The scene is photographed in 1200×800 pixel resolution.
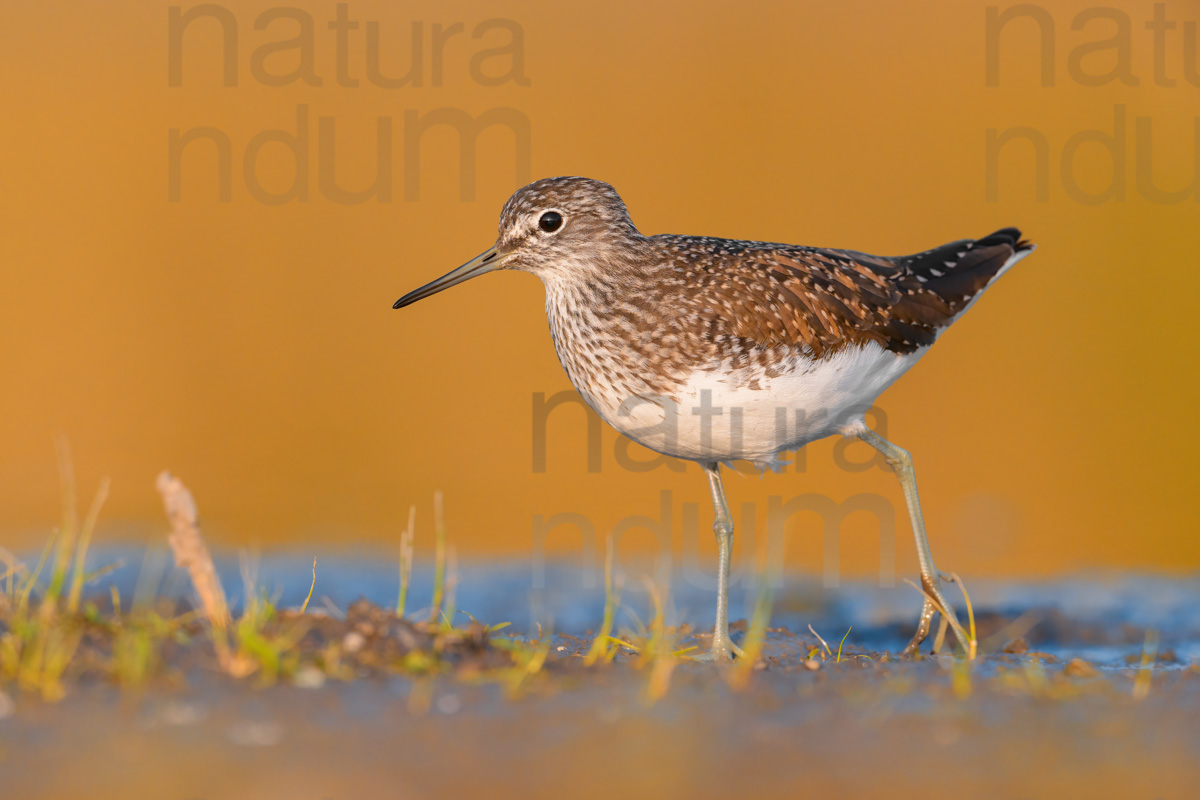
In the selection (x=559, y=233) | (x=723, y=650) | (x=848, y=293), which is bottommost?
(x=723, y=650)

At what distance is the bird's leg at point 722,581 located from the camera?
19.0 ft

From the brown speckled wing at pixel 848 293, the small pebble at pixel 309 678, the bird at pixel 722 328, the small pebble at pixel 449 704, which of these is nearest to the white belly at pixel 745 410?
the bird at pixel 722 328

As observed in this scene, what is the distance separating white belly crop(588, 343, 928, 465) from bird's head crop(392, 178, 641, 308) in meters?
0.99

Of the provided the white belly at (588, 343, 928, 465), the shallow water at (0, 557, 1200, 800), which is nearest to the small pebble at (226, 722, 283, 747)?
the shallow water at (0, 557, 1200, 800)

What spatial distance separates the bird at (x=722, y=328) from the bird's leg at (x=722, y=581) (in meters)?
0.01

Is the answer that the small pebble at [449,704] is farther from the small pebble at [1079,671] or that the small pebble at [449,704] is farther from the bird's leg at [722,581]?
the small pebble at [1079,671]

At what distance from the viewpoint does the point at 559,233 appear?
676 centimetres

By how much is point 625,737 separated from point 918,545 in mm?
3432

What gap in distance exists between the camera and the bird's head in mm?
6684

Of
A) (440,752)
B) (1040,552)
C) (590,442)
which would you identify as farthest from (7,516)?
(1040,552)

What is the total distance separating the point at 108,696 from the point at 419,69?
50.1ft

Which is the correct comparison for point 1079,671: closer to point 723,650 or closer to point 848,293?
point 723,650

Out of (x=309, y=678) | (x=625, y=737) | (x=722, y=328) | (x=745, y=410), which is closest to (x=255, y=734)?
(x=309, y=678)

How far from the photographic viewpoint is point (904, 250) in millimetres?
14562
